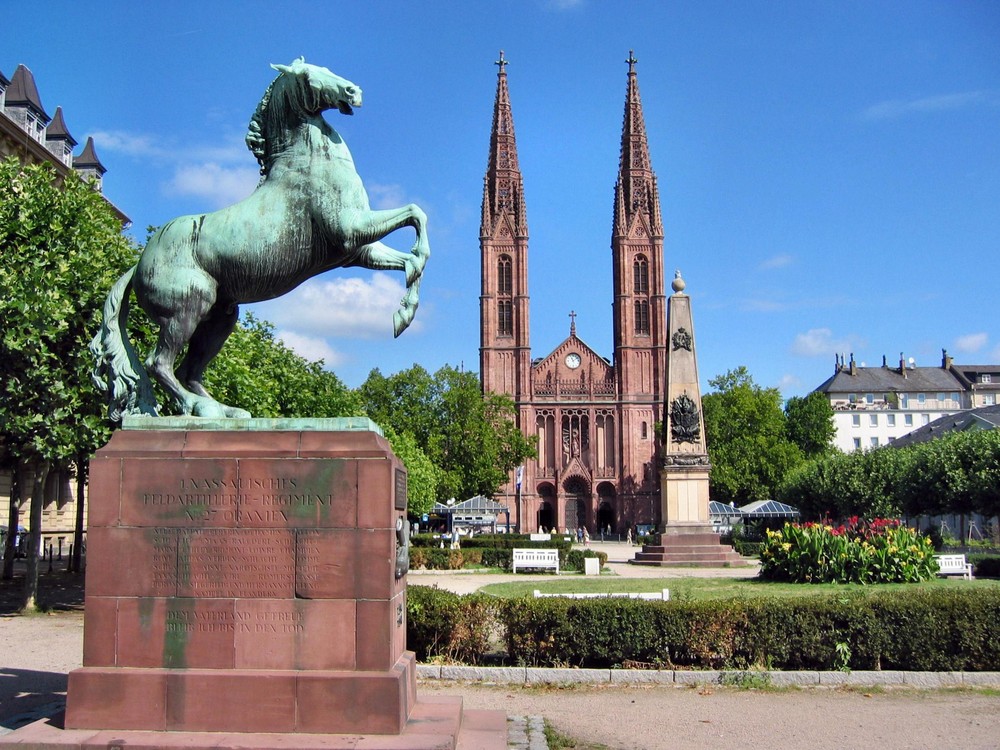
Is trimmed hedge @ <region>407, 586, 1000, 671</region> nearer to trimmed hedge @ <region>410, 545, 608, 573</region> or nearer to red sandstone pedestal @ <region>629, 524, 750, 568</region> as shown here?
trimmed hedge @ <region>410, 545, 608, 573</region>

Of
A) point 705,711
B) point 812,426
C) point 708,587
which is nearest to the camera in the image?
point 705,711

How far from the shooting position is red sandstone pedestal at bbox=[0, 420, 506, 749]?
6336 mm

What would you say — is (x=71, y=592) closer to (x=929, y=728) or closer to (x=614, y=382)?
(x=929, y=728)

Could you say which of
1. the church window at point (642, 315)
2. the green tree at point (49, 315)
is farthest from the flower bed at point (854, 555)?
the church window at point (642, 315)

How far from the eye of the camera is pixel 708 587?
19.8 m

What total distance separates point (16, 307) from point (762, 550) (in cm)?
1610

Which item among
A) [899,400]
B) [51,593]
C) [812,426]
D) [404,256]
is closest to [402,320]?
[404,256]

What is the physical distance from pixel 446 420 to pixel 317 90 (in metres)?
66.6

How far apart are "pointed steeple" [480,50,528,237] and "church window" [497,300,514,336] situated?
681 cm

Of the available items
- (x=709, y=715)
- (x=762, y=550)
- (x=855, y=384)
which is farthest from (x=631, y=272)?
(x=709, y=715)

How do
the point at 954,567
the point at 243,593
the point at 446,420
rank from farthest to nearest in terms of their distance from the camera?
the point at 446,420
the point at 954,567
the point at 243,593

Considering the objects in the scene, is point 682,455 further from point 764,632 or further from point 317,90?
point 317,90

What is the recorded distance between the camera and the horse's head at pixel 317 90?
7.17 m

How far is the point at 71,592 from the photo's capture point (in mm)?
22109
